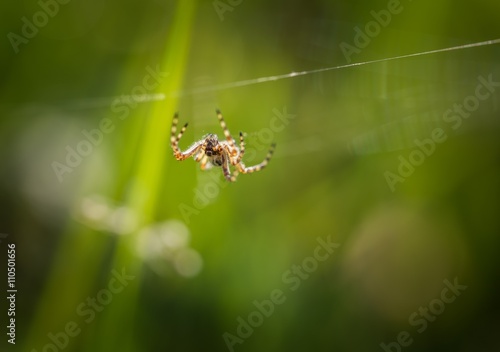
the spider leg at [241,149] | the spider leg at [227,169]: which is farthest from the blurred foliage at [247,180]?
the spider leg at [241,149]

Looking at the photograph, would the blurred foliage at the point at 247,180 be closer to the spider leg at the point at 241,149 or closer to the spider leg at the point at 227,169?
the spider leg at the point at 227,169

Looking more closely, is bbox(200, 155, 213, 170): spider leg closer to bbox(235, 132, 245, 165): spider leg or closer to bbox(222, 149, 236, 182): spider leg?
bbox(222, 149, 236, 182): spider leg

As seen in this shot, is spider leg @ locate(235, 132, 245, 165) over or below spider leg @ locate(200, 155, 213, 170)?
below

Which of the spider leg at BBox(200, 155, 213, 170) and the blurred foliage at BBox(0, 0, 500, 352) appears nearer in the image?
the blurred foliage at BBox(0, 0, 500, 352)

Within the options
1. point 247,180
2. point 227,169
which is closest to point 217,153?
point 227,169

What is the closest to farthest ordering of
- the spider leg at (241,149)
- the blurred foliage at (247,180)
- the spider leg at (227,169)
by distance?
1. the blurred foliage at (247,180)
2. the spider leg at (241,149)
3. the spider leg at (227,169)

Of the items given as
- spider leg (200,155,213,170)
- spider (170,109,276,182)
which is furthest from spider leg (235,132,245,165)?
spider leg (200,155,213,170)

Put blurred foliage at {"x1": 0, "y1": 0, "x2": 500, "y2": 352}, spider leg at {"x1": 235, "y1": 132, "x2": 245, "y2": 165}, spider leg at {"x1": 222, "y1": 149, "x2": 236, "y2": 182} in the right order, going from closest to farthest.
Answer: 1. blurred foliage at {"x1": 0, "y1": 0, "x2": 500, "y2": 352}
2. spider leg at {"x1": 235, "y1": 132, "x2": 245, "y2": 165}
3. spider leg at {"x1": 222, "y1": 149, "x2": 236, "y2": 182}

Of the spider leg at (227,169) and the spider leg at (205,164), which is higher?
the spider leg at (205,164)

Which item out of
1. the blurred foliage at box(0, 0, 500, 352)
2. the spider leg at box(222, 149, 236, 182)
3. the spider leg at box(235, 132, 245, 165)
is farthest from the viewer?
the spider leg at box(222, 149, 236, 182)
